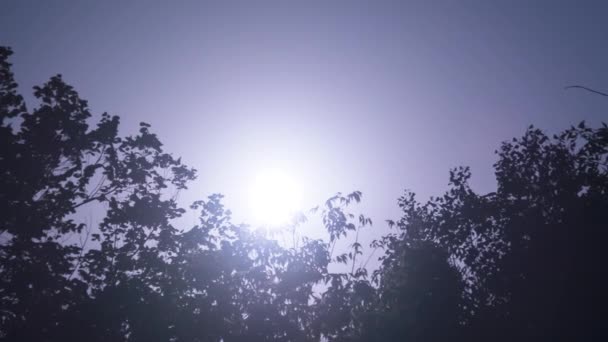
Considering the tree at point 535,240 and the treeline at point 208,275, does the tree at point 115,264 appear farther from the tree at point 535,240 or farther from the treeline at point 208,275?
the tree at point 535,240

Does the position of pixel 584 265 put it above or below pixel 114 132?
below

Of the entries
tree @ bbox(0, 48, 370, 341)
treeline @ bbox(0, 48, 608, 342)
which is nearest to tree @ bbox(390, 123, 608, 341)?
→ treeline @ bbox(0, 48, 608, 342)

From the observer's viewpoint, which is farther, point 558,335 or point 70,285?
point 558,335

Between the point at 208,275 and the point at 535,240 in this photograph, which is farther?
the point at 535,240

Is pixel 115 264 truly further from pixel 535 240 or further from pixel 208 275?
pixel 535 240

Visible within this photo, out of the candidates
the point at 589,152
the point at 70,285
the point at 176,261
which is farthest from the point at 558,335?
the point at 70,285

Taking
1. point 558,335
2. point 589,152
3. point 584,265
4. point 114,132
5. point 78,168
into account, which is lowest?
point 558,335

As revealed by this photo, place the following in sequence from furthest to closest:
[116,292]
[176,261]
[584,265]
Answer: [584,265]
[176,261]
[116,292]

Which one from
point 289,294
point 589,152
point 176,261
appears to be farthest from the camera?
point 589,152

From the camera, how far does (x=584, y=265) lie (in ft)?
41.7

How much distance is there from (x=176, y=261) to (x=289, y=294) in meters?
3.67

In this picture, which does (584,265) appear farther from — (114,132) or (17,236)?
(17,236)

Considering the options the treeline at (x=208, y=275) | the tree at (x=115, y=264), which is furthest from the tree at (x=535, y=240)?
the tree at (x=115, y=264)

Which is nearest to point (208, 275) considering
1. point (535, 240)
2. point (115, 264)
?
point (115, 264)
